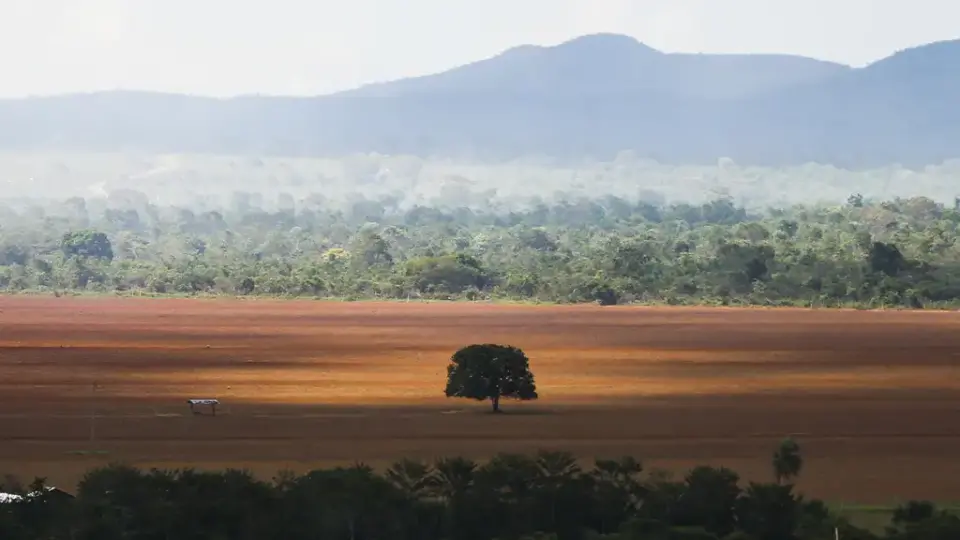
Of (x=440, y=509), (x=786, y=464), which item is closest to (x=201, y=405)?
(x=786, y=464)

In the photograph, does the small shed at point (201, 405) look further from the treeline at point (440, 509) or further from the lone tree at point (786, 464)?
the treeline at point (440, 509)

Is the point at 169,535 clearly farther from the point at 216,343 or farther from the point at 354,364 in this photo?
A: the point at 216,343

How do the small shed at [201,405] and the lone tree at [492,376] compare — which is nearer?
the small shed at [201,405]

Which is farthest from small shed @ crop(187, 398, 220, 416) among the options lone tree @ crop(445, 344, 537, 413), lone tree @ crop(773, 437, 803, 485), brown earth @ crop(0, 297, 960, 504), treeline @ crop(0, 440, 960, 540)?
treeline @ crop(0, 440, 960, 540)

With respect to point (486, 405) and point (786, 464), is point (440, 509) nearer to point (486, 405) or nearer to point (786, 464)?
point (786, 464)

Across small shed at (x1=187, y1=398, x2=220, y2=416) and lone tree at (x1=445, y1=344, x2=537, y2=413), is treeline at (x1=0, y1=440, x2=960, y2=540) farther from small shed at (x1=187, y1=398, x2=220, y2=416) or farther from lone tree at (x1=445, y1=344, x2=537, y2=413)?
lone tree at (x1=445, y1=344, x2=537, y2=413)

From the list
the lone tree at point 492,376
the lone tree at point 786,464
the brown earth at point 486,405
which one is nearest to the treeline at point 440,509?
the lone tree at point 786,464

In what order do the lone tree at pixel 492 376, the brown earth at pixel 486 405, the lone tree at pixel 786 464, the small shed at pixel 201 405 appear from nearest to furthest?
the lone tree at pixel 786 464, the brown earth at pixel 486 405, the small shed at pixel 201 405, the lone tree at pixel 492 376
